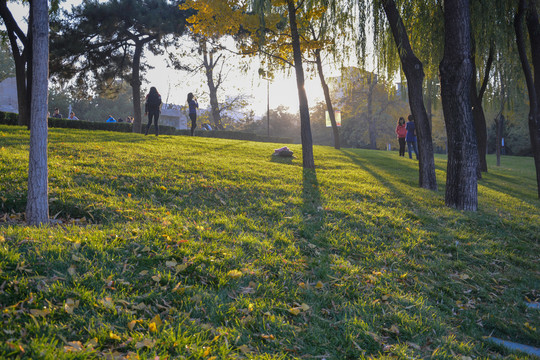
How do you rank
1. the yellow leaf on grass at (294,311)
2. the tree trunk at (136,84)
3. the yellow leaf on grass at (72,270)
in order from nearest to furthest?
the yellow leaf on grass at (72,270)
the yellow leaf on grass at (294,311)
the tree trunk at (136,84)

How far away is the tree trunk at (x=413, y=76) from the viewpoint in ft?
31.6

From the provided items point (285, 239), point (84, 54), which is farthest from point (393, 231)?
point (84, 54)

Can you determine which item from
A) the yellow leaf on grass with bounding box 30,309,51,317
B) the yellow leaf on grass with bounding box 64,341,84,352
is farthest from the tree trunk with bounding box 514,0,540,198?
the yellow leaf on grass with bounding box 30,309,51,317

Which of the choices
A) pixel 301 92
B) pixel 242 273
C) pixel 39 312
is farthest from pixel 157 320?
pixel 301 92

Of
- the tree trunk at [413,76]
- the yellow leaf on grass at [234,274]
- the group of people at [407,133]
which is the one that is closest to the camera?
the yellow leaf on grass at [234,274]

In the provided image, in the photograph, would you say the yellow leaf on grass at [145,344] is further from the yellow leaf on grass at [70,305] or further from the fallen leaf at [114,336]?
the yellow leaf on grass at [70,305]

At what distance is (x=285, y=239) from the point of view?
5.18 meters

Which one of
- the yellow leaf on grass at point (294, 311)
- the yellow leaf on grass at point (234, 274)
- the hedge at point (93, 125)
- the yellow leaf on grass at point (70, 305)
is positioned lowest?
the yellow leaf on grass at point (294, 311)

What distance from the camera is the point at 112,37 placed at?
20.5 metres

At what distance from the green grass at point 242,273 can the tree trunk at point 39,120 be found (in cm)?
40

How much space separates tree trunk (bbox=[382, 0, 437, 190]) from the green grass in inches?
118

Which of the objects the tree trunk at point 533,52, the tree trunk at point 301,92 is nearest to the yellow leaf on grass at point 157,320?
the tree trunk at point 301,92

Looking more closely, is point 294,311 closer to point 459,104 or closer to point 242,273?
point 242,273

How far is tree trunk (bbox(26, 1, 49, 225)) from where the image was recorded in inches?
166
